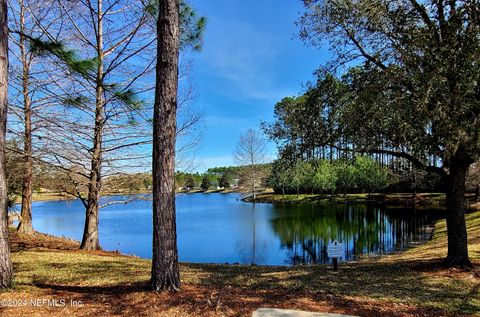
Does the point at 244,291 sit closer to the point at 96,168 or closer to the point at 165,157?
the point at 165,157

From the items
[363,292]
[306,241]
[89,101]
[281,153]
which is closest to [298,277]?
[363,292]

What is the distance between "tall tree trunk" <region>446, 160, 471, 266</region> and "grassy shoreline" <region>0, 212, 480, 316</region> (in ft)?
1.00

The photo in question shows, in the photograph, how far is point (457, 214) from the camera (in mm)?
6848

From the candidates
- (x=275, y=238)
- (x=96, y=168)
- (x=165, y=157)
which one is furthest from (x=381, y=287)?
(x=275, y=238)

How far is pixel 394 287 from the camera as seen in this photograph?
5500 mm

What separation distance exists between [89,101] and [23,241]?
5617 millimetres

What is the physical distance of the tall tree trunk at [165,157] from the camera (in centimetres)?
436

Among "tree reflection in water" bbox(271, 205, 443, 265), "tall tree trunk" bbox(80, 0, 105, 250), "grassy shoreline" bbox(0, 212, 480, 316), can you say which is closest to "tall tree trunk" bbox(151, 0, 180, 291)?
"grassy shoreline" bbox(0, 212, 480, 316)

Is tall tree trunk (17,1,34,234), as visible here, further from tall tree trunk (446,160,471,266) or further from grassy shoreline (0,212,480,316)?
tall tree trunk (446,160,471,266)

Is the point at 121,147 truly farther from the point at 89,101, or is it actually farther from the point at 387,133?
the point at 387,133

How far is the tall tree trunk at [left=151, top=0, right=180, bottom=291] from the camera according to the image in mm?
4355

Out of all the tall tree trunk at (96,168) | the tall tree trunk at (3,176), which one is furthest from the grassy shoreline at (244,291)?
the tall tree trunk at (96,168)

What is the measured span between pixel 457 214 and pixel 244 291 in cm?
485

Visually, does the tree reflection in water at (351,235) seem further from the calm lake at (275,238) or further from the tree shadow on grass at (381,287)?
the tree shadow on grass at (381,287)
